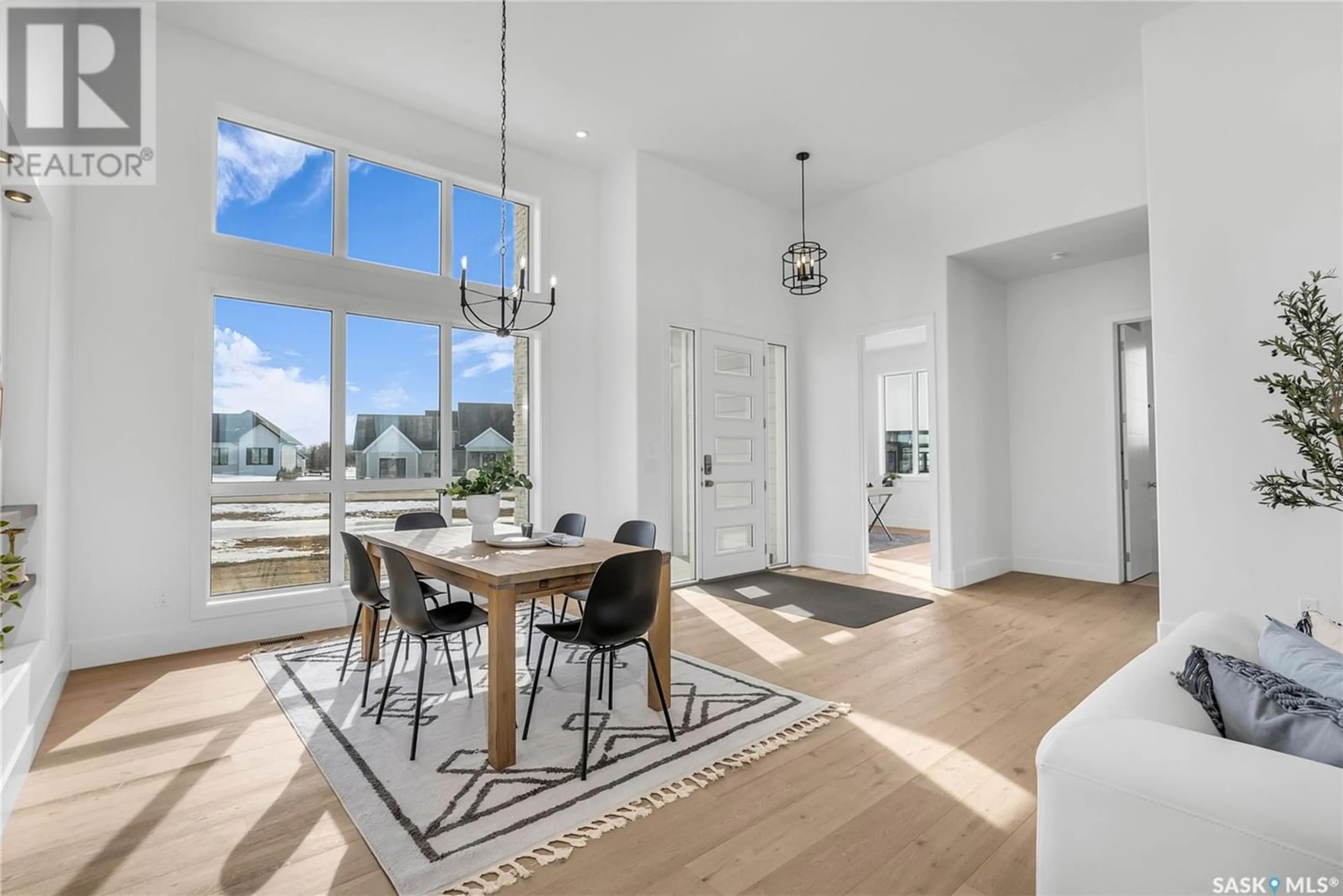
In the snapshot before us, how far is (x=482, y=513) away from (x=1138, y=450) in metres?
5.75

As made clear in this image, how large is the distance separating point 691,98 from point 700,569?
3760 millimetres

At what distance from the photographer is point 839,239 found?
20.6 ft

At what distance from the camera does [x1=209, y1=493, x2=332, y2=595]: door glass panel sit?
3928 millimetres

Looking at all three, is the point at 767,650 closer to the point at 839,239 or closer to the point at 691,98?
the point at 691,98

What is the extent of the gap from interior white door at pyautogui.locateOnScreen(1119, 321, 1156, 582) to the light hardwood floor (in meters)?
2.52

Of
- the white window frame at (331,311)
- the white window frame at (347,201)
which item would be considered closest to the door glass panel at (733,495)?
the white window frame at (331,311)

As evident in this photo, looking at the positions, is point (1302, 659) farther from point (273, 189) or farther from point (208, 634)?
point (273, 189)

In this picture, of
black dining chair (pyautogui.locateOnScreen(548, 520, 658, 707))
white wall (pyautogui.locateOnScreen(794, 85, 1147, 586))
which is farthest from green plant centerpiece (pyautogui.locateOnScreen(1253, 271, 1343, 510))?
black dining chair (pyautogui.locateOnScreen(548, 520, 658, 707))

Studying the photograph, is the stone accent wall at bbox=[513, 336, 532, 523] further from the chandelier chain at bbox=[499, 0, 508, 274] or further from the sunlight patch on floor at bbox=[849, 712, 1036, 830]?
the sunlight patch on floor at bbox=[849, 712, 1036, 830]

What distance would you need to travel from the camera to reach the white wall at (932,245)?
15.1ft

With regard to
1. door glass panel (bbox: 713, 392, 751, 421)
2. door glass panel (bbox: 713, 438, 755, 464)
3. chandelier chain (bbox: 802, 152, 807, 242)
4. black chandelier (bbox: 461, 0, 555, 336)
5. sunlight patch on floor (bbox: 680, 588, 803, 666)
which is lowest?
sunlight patch on floor (bbox: 680, 588, 803, 666)

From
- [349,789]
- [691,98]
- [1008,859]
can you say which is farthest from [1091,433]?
[349,789]

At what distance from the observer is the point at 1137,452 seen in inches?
225

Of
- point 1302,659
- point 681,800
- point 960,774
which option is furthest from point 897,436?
point 1302,659
